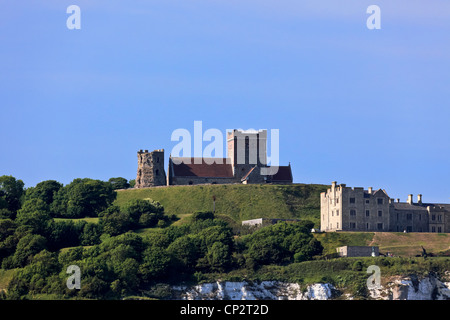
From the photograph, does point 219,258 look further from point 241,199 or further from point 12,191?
point 12,191

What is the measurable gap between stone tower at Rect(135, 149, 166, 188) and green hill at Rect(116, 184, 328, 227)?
404cm

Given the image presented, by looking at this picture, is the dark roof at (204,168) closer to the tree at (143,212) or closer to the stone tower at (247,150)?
the stone tower at (247,150)

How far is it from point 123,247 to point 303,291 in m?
20.3

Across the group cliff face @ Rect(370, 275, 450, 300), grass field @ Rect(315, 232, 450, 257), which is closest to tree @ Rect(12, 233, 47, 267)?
grass field @ Rect(315, 232, 450, 257)

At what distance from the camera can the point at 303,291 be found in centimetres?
13025

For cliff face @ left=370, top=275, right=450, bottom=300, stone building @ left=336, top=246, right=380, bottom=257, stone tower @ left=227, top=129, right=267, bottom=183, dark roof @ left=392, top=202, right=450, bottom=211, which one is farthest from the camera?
stone tower @ left=227, top=129, right=267, bottom=183

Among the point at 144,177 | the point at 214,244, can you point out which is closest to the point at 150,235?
the point at 214,244

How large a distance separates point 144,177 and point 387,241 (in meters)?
48.4

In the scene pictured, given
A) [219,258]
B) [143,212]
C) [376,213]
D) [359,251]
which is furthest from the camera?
[143,212]

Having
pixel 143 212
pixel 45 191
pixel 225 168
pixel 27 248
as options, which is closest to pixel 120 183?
pixel 225 168

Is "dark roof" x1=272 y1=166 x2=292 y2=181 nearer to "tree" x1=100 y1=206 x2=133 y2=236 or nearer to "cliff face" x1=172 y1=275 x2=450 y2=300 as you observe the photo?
"tree" x1=100 y1=206 x2=133 y2=236

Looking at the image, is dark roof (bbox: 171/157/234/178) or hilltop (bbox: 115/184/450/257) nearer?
hilltop (bbox: 115/184/450/257)

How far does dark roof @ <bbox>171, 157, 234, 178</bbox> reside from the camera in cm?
18212
